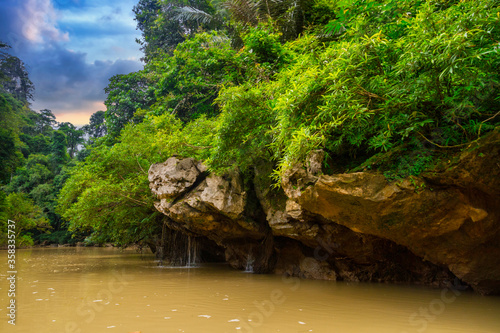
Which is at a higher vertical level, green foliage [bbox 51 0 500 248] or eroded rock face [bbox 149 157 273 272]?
green foliage [bbox 51 0 500 248]

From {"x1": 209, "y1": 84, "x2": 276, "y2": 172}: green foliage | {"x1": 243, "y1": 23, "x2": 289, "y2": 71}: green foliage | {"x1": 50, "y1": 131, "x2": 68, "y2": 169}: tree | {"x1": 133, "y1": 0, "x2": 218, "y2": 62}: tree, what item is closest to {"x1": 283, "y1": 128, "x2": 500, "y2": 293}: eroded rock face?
{"x1": 209, "y1": 84, "x2": 276, "y2": 172}: green foliage

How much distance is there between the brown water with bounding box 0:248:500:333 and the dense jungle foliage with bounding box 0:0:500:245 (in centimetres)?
202

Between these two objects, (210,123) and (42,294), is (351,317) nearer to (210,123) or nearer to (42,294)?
(42,294)

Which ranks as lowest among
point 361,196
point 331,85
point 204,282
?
point 204,282

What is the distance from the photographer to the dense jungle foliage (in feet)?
12.8

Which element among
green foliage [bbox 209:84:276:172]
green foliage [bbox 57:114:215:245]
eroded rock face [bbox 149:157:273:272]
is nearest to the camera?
green foliage [bbox 209:84:276:172]

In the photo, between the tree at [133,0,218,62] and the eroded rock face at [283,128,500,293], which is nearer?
the eroded rock face at [283,128,500,293]

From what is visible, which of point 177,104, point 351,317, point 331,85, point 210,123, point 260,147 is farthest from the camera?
point 177,104

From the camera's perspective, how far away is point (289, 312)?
4500mm

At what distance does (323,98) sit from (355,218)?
2.14 meters

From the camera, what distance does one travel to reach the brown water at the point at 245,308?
383cm

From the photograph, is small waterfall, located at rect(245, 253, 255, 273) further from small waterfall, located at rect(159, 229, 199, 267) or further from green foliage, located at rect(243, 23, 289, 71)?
green foliage, located at rect(243, 23, 289, 71)

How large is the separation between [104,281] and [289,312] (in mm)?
5017

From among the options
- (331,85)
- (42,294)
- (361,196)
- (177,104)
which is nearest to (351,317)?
(361,196)
